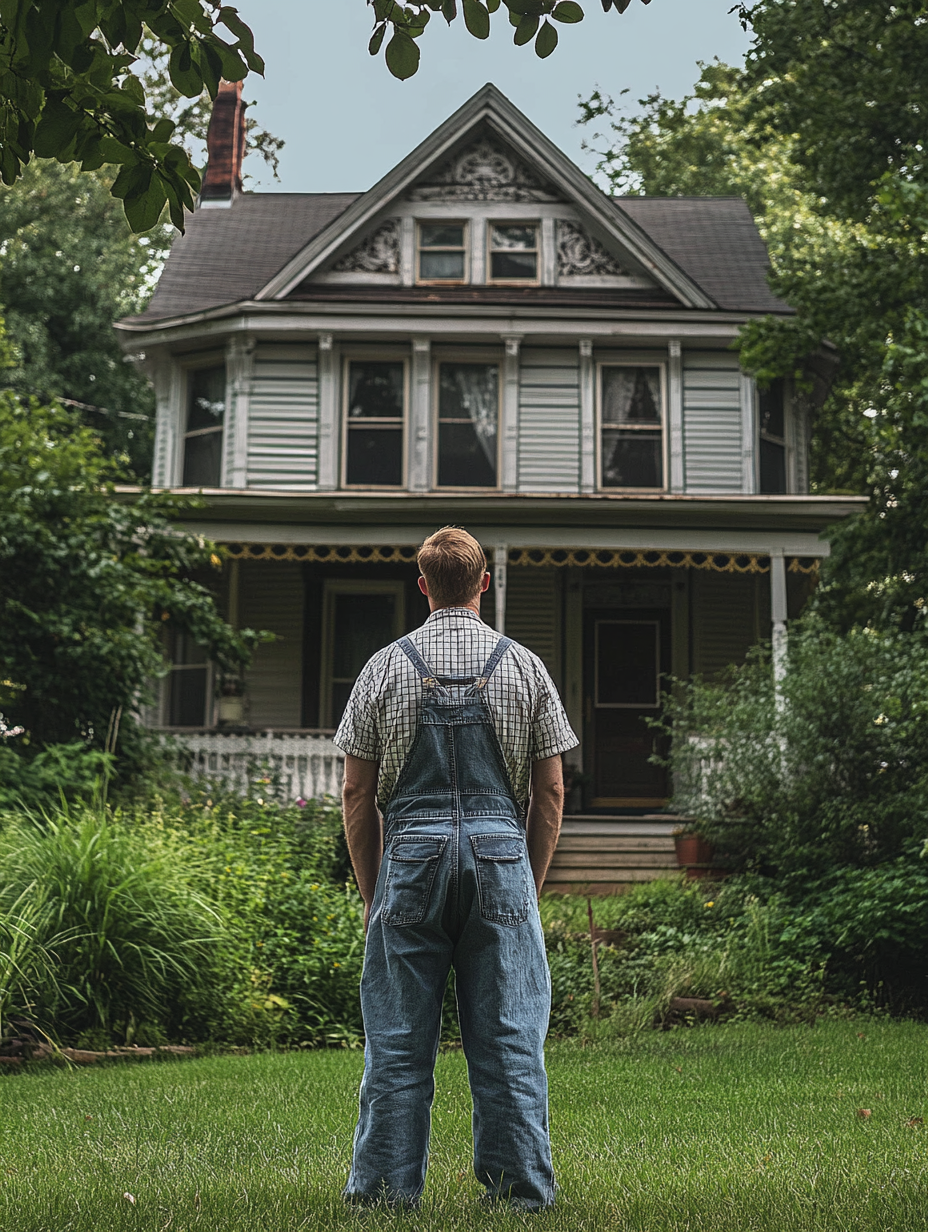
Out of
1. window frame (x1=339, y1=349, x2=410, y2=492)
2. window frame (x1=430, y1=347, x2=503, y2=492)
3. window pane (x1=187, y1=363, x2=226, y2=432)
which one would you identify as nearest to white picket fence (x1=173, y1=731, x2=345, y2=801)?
window frame (x1=339, y1=349, x2=410, y2=492)

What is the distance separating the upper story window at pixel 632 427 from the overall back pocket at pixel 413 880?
1331cm

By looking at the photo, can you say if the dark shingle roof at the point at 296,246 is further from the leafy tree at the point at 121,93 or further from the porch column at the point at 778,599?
the leafy tree at the point at 121,93

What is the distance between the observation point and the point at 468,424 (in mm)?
16484

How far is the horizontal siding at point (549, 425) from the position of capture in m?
16.3

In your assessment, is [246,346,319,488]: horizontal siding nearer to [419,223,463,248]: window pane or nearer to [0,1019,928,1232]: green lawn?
[419,223,463,248]: window pane

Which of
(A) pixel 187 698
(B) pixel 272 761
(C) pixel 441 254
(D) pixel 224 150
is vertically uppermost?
(D) pixel 224 150

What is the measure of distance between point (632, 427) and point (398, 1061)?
13.7 meters

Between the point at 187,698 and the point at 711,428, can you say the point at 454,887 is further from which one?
the point at 187,698

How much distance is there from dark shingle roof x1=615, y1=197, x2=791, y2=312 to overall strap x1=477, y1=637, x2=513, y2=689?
13600 millimetres

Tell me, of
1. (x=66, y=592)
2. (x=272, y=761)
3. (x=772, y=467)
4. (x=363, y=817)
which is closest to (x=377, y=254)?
(x=772, y=467)

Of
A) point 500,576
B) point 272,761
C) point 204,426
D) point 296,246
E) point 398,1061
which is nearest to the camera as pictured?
point 398,1061

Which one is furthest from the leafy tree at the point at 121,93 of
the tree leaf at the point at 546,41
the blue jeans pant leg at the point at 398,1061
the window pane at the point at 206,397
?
the window pane at the point at 206,397

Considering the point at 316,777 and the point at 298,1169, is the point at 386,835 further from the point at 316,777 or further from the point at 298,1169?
the point at 316,777

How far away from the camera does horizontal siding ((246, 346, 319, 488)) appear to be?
1627 cm
